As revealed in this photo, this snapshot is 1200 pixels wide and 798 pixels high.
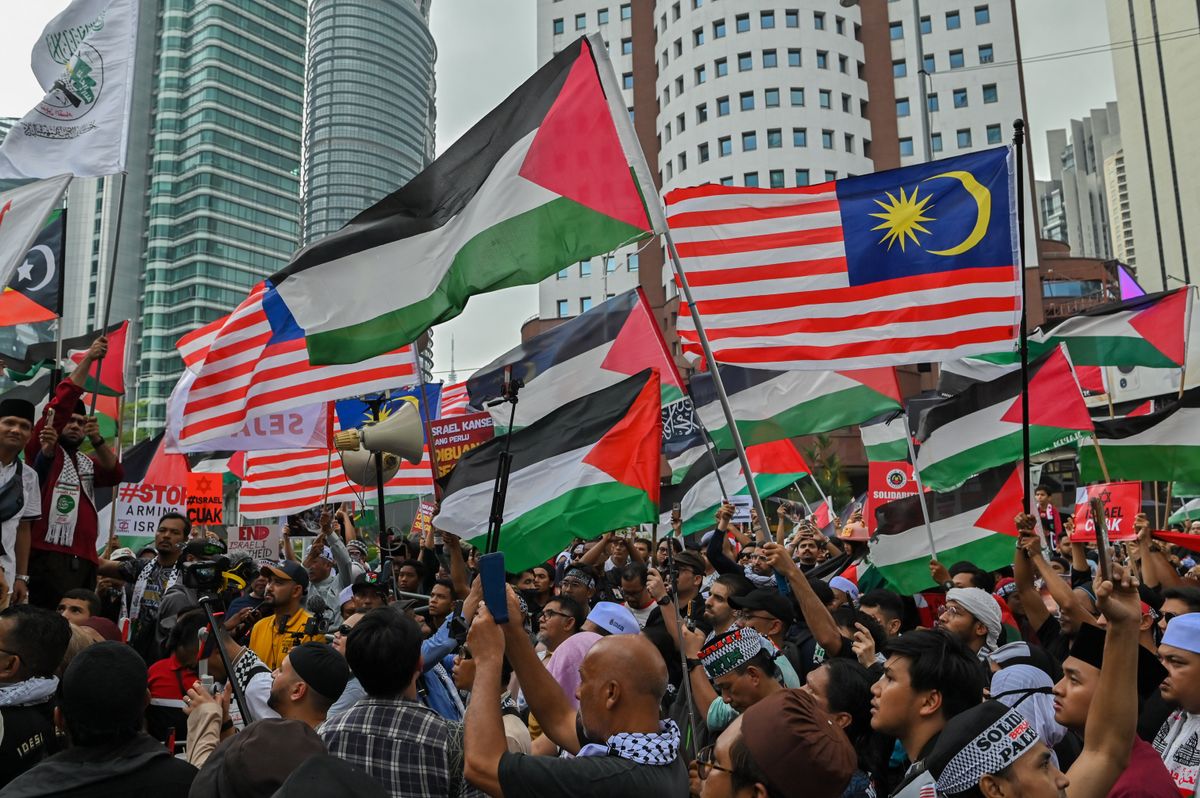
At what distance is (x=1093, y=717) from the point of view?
357cm

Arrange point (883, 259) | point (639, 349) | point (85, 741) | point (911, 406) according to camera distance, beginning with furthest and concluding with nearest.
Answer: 1. point (911, 406)
2. point (639, 349)
3. point (883, 259)
4. point (85, 741)

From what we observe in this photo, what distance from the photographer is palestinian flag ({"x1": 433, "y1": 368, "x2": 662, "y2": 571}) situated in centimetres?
635

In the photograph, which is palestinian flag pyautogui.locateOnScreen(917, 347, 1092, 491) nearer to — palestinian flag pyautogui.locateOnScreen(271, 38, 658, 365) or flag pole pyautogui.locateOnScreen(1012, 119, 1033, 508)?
flag pole pyautogui.locateOnScreen(1012, 119, 1033, 508)

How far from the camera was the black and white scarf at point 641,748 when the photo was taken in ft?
10.0

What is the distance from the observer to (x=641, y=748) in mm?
3068

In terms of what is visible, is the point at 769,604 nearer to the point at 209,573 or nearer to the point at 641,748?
the point at 641,748

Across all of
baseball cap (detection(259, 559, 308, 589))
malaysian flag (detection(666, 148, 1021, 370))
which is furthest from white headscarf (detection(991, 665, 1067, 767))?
baseball cap (detection(259, 559, 308, 589))

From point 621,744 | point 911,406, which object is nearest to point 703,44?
point 911,406

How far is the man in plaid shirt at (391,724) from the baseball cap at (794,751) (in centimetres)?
135

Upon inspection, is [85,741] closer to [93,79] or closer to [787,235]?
[787,235]

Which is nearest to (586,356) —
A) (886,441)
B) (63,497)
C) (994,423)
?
(994,423)

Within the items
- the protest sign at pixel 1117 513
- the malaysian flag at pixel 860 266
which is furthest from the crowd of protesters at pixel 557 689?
the malaysian flag at pixel 860 266

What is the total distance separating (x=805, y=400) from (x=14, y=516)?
262 inches

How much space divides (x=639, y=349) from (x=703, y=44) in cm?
5731
